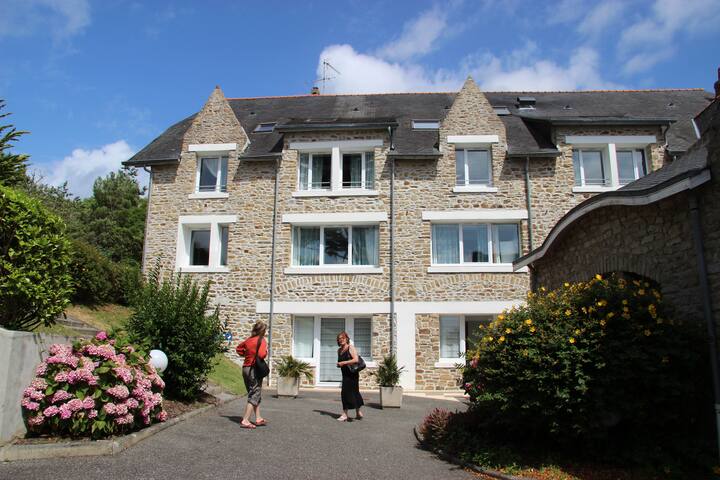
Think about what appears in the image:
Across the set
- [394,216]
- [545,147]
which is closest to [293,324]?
[394,216]

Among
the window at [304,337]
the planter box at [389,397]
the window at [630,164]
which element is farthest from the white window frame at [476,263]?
the planter box at [389,397]

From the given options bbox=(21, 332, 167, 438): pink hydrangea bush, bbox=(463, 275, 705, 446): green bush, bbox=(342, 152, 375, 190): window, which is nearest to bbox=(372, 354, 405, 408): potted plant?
bbox=(463, 275, 705, 446): green bush

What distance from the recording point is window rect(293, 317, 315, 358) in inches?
692

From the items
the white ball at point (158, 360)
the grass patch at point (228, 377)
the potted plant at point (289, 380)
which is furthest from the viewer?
the potted plant at point (289, 380)

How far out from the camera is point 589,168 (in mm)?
18047

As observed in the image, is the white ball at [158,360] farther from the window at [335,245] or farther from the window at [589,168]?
the window at [589,168]

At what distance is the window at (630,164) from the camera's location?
17828 millimetres

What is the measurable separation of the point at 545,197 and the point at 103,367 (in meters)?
14.6

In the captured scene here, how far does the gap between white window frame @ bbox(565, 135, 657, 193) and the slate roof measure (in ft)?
1.79

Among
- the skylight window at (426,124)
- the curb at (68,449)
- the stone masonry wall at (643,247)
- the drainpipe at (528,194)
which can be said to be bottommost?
the curb at (68,449)

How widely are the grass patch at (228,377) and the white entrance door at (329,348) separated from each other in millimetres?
2735

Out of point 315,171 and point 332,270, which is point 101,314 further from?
point 315,171

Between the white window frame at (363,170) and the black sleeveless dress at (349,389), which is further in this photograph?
the white window frame at (363,170)

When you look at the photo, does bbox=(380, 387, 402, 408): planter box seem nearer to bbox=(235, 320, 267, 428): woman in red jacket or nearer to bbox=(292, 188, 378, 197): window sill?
bbox=(235, 320, 267, 428): woman in red jacket
